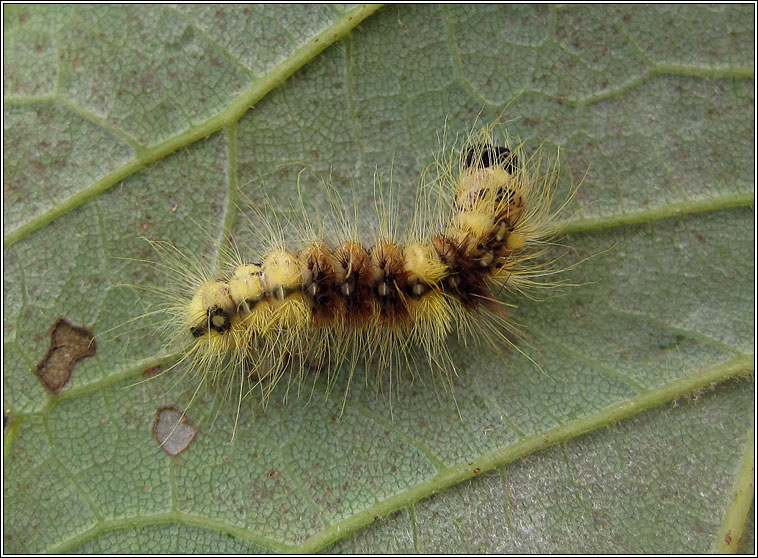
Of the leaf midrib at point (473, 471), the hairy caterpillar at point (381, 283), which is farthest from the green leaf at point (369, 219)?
the hairy caterpillar at point (381, 283)

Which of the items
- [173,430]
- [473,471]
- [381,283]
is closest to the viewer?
[381,283]

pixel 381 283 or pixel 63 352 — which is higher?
pixel 63 352

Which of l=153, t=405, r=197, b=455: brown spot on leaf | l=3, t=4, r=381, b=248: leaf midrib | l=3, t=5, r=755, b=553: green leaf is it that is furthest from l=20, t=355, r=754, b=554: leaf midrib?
l=3, t=4, r=381, b=248: leaf midrib

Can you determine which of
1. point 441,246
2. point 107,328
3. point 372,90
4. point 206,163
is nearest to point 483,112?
point 372,90

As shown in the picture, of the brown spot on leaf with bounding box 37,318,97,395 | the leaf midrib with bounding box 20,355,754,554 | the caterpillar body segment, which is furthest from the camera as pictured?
the brown spot on leaf with bounding box 37,318,97,395

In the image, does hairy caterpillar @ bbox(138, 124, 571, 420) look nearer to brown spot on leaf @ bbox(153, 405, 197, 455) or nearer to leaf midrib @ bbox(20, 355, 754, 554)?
brown spot on leaf @ bbox(153, 405, 197, 455)

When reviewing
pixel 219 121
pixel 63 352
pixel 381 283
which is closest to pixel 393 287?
pixel 381 283

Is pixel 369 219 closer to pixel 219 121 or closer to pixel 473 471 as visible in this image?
pixel 219 121
